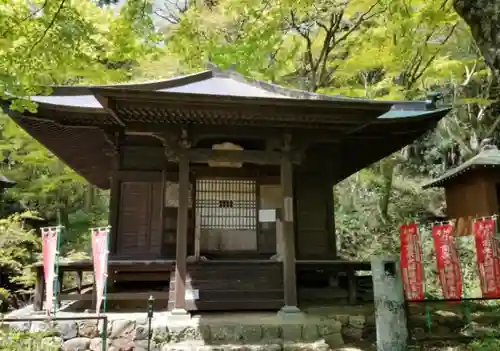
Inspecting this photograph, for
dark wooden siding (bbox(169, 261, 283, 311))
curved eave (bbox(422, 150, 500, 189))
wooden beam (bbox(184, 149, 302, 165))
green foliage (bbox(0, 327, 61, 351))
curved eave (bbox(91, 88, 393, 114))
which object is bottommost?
green foliage (bbox(0, 327, 61, 351))

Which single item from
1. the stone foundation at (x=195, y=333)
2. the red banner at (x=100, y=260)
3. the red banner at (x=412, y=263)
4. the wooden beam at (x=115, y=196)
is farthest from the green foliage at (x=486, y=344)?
the wooden beam at (x=115, y=196)

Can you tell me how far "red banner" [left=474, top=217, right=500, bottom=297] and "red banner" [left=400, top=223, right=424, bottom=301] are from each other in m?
1.00

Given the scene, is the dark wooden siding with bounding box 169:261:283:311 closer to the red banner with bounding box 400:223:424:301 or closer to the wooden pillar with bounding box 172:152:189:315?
the wooden pillar with bounding box 172:152:189:315

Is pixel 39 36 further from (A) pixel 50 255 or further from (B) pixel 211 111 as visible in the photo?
(A) pixel 50 255

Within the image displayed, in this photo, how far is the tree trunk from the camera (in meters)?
4.63

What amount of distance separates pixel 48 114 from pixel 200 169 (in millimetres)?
3235

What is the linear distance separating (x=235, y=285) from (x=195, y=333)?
141cm

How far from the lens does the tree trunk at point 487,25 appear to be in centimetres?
463

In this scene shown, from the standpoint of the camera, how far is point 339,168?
1073 centimetres

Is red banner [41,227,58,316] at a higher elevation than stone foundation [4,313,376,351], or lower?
higher

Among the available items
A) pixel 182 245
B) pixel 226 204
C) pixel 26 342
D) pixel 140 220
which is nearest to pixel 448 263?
pixel 226 204

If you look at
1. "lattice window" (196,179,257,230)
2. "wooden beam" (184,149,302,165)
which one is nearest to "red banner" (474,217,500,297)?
"wooden beam" (184,149,302,165)

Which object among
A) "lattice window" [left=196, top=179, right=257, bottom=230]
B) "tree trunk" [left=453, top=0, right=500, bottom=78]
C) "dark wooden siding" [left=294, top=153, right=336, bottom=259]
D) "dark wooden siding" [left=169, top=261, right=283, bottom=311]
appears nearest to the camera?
"tree trunk" [left=453, top=0, right=500, bottom=78]

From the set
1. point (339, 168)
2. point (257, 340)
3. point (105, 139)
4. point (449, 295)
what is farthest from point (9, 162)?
point (449, 295)
